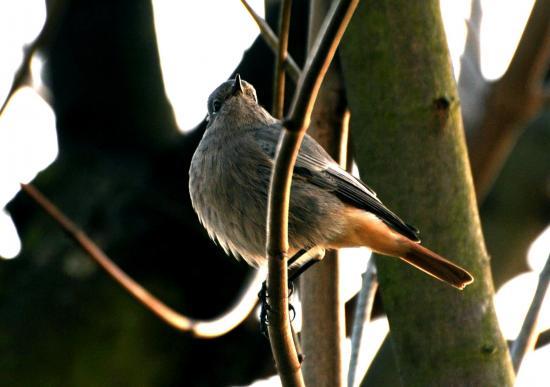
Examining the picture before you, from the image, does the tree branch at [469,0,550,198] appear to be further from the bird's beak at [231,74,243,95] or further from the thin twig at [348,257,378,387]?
the bird's beak at [231,74,243,95]

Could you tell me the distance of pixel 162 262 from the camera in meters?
4.93

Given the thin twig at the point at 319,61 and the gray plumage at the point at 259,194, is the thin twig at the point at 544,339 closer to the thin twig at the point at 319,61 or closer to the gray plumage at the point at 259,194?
the gray plumage at the point at 259,194

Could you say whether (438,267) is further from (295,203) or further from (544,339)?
(544,339)

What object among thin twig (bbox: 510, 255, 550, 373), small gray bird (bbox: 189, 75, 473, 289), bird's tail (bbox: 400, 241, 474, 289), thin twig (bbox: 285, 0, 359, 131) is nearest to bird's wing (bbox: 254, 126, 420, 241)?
small gray bird (bbox: 189, 75, 473, 289)

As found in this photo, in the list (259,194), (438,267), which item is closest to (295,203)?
(259,194)

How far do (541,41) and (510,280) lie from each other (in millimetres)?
1557

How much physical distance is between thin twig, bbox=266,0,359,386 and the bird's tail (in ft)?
2.90

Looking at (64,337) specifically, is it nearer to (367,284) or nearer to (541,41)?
(367,284)

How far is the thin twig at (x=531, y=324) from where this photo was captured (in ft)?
12.0

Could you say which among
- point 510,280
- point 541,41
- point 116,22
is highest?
point 116,22

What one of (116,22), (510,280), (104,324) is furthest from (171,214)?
(510,280)

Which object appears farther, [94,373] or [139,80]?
[139,80]

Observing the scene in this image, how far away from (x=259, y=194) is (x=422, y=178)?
0.69 m

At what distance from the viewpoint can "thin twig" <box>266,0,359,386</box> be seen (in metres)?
2.15
